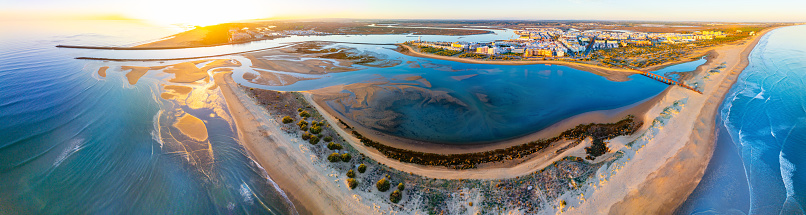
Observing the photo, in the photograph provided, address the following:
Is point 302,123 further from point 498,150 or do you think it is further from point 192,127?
point 498,150

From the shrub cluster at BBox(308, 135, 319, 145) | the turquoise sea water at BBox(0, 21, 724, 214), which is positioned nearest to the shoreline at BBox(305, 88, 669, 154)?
the turquoise sea water at BBox(0, 21, 724, 214)

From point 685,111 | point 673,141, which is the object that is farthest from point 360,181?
point 685,111

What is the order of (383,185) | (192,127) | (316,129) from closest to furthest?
1. (383,185)
2. (316,129)
3. (192,127)

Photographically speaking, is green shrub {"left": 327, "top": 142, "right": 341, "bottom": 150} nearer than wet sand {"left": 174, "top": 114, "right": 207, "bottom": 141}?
Yes

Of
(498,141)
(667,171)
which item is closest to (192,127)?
(498,141)

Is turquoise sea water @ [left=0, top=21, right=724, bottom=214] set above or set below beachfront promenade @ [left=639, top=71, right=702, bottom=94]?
below

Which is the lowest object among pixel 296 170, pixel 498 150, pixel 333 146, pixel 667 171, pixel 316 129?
pixel 296 170

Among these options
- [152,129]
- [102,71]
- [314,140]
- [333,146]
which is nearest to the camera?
[333,146]

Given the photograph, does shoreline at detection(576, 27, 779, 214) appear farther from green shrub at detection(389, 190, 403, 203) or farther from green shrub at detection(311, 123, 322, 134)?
green shrub at detection(311, 123, 322, 134)

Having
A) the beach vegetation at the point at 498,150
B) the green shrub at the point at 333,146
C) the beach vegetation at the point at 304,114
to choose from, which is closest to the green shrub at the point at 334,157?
the green shrub at the point at 333,146
